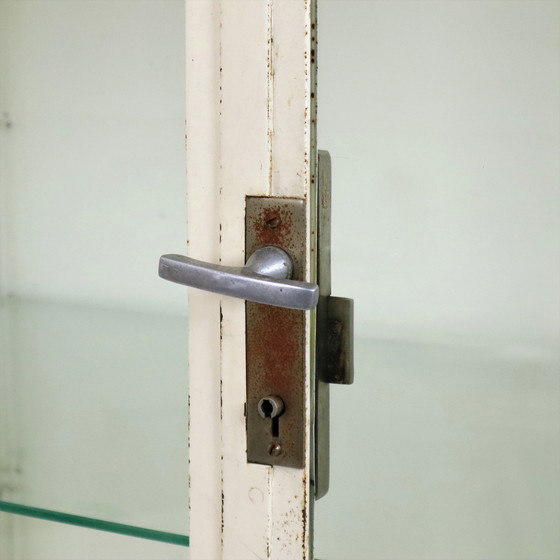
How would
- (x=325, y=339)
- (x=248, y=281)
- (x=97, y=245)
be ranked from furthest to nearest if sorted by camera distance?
(x=97, y=245) → (x=325, y=339) → (x=248, y=281)

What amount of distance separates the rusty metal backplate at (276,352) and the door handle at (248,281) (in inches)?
1.0

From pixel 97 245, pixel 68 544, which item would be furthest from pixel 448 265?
pixel 68 544

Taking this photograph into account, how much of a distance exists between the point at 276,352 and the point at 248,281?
80 mm

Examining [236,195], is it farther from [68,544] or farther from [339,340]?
[68,544]

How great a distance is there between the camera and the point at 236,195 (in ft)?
1.95

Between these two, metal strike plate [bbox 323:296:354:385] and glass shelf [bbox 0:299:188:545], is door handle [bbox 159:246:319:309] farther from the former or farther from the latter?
glass shelf [bbox 0:299:188:545]

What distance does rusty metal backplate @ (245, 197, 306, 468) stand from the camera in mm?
582

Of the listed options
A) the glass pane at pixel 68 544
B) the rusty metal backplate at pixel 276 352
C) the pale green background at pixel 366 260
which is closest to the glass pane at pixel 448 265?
the pale green background at pixel 366 260

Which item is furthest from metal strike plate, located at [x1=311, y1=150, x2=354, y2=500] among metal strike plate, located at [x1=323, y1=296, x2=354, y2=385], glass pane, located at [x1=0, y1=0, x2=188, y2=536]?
glass pane, located at [x1=0, y1=0, x2=188, y2=536]

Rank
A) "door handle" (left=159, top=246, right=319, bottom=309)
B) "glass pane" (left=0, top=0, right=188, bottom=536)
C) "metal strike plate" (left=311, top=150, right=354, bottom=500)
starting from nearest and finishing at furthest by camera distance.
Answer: "door handle" (left=159, top=246, right=319, bottom=309)
"metal strike plate" (left=311, top=150, right=354, bottom=500)
"glass pane" (left=0, top=0, right=188, bottom=536)

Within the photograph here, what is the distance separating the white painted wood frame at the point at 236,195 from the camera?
574mm

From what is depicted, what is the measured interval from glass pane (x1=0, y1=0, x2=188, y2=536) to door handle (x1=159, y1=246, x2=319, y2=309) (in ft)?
0.72

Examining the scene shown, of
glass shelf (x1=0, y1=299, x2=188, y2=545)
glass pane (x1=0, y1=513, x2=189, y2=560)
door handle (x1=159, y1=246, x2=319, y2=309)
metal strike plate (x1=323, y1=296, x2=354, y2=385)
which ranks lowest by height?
glass pane (x1=0, y1=513, x2=189, y2=560)

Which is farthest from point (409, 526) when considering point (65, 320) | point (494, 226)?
point (65, 320)
